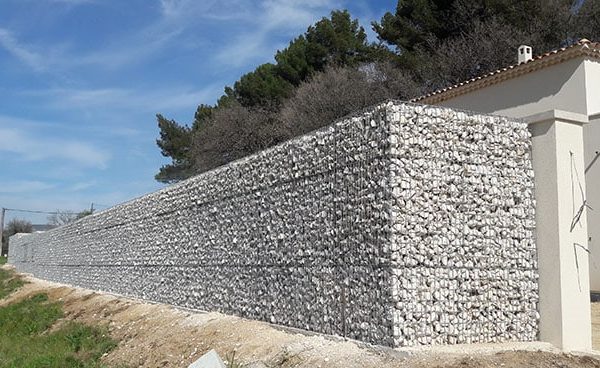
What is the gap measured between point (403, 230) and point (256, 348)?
2.93 m

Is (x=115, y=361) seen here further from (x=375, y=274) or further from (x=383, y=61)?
(x=383, y=61)

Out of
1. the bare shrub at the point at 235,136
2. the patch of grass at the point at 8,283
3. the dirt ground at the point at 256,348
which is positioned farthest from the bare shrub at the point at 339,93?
the patch of grass at the point at 8,283

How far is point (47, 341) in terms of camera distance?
53.7 feet

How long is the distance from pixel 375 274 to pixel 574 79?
11.4 meters

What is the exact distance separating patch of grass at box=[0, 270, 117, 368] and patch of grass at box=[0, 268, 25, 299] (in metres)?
10.2

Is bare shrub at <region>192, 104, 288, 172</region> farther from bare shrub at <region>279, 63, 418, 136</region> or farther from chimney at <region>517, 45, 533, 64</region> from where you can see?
chimney at <region>517, 45, 533, 64</region>

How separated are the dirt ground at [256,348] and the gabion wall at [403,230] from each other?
0.35 metres

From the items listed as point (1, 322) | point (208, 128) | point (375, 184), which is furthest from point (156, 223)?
point (208, 128)

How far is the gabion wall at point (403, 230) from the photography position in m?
8.08

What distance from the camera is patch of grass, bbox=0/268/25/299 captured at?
31.8 metres

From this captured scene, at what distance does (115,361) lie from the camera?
12.7 metres

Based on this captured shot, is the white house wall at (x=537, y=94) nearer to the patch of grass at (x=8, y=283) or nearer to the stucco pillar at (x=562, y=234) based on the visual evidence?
the stucco pillar at (x=562, y=234)

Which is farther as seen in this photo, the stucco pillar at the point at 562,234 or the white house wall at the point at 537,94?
the white house wall at the point at 537,94

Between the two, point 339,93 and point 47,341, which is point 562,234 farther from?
point 339,93
